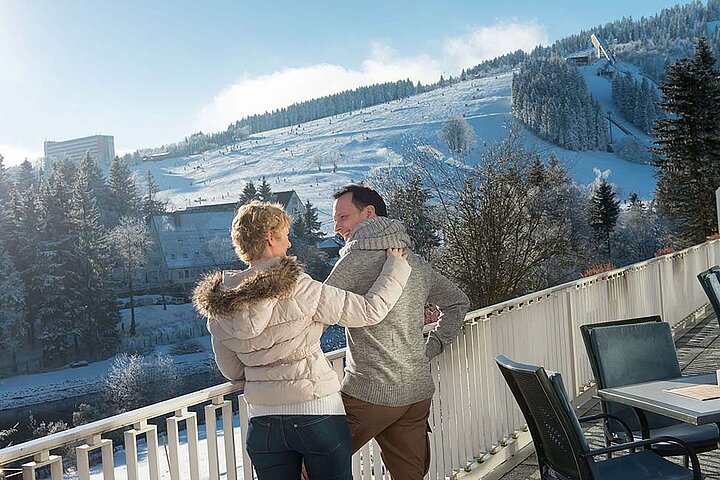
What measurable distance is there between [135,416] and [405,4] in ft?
318

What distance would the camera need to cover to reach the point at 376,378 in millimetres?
2377

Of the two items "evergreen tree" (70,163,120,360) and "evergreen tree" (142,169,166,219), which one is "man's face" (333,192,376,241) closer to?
"evergreen tree" (70,163,120,360)

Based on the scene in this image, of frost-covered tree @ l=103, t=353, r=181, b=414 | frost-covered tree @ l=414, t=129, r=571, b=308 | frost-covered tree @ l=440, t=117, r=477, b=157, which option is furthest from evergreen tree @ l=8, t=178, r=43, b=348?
frost-covered tree @ l=414, t=129, r=571, b=308

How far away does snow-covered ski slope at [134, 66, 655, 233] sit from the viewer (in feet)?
240

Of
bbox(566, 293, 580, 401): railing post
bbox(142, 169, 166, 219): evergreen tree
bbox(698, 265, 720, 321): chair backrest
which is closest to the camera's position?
bbox(698, 265, 720, 321): chair backrest

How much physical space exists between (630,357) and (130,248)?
61.5 meters

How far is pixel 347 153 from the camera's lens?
82.3 meters

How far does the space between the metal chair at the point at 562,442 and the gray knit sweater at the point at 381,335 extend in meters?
0.33

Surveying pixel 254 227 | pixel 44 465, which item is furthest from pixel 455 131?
pixel 44 465

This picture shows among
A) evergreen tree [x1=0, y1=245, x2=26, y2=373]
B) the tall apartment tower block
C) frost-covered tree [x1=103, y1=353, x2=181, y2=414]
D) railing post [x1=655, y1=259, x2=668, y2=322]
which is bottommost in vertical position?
frost-covered tree [x1=103, y1=353, x2=181, y2=414]

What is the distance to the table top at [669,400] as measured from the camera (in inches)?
96.9

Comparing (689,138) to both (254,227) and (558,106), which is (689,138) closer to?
(254,227)

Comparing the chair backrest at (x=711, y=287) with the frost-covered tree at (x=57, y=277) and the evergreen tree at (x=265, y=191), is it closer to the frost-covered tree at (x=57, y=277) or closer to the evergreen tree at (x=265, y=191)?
the frost-covered tree at (x=57, y=277)

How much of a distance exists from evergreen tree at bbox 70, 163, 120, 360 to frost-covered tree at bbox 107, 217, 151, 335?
1043 millimetres
